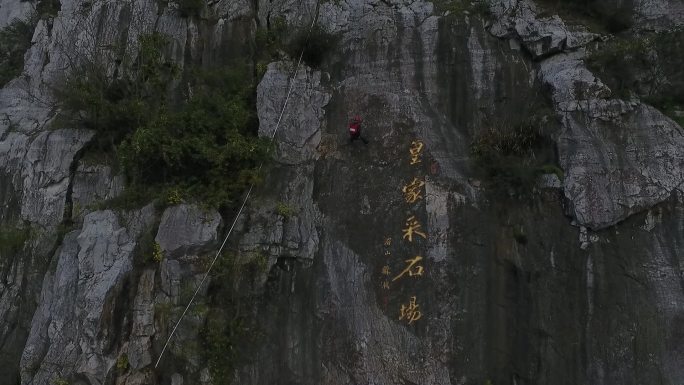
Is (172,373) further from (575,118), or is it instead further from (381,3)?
(381,3)

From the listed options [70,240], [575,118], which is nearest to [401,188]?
[575,118]

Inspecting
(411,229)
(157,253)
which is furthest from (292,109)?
(157,253)

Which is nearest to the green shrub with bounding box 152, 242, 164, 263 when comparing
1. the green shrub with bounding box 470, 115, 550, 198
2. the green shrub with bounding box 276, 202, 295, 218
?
the green shrub with bounding box 276, 202, 295, 218

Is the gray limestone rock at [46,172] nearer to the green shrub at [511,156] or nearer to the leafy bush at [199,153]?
the leafy bush at [199,153]

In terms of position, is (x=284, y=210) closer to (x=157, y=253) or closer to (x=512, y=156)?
(x=157, y=253)

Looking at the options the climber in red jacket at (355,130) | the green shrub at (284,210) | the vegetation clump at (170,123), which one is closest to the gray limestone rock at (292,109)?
the vegetation clump at (170,123)

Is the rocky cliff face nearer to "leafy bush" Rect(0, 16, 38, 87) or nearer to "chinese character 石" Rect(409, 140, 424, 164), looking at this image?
"chinese character 石" Rect(409, 140, 424, 164)
